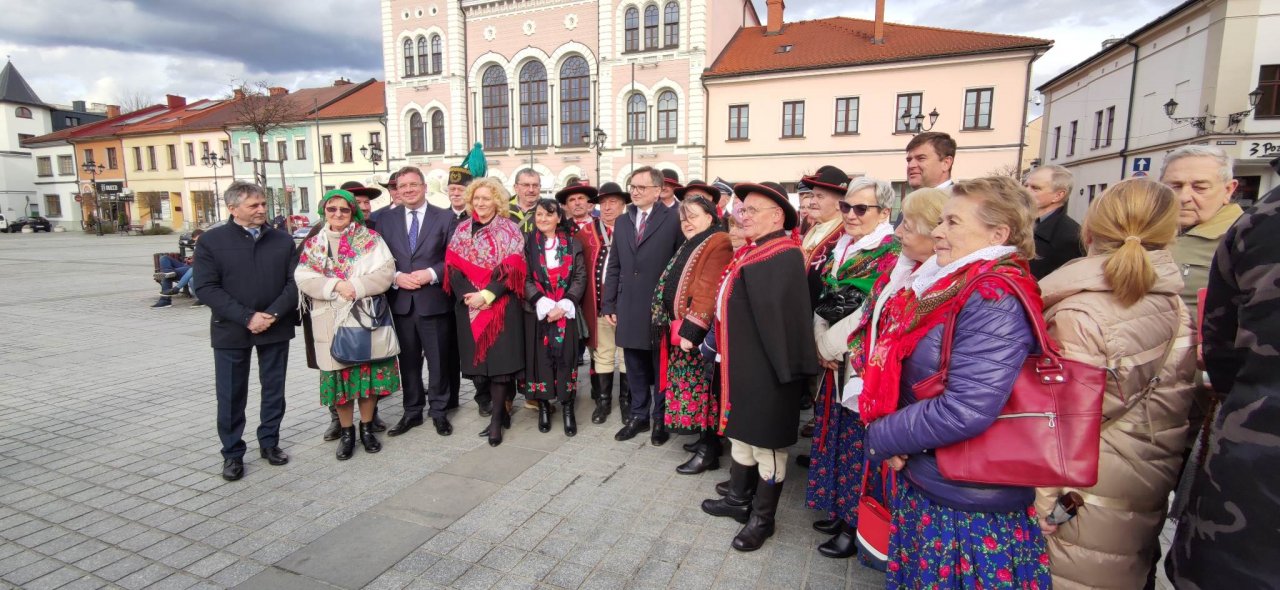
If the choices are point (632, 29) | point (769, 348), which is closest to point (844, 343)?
point (769, 348)

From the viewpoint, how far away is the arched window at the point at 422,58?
31891 millimetres

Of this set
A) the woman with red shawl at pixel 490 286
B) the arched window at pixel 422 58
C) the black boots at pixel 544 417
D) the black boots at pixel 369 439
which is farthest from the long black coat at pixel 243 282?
the arched window at pixel 422 58

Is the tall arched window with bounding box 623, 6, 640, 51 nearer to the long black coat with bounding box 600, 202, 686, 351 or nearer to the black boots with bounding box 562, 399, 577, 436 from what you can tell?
the long black coat with bounding box 600, 202, 686, 351

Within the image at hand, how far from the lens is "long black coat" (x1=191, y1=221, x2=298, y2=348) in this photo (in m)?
3.81

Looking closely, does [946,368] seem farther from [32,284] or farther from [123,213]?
[123,213]

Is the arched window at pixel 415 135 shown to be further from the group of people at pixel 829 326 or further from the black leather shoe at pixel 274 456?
the black leather shoe at pixel 274 456

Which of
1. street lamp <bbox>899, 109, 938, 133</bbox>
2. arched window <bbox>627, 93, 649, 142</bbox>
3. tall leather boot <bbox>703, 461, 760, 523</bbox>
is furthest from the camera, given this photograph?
arched window <bbox>627, 93, 649, 142</bbox>

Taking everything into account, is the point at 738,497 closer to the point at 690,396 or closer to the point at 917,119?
the point at 690,396

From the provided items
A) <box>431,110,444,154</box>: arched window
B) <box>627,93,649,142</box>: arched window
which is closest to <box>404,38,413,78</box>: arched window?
<box>431,110,444,154</box>: arched window

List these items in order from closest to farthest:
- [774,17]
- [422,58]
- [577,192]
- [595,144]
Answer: [577,192] < [595,144] < [774,17] < [422,58]

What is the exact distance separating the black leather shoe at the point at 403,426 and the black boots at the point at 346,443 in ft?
1.20

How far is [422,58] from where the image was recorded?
32094mm

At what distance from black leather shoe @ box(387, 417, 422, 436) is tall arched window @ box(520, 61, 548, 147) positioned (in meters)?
28.0

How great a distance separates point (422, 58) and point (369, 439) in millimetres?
32472
